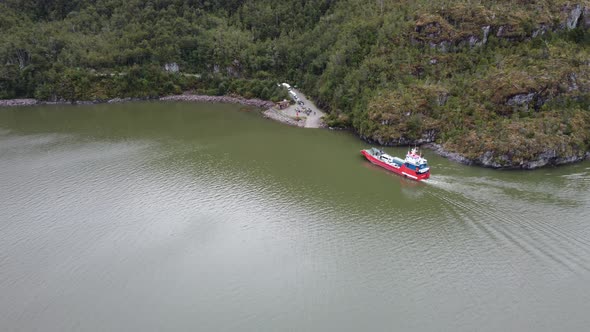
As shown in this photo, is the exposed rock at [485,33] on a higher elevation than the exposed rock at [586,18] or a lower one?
lower

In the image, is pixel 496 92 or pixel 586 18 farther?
pixel 586 18

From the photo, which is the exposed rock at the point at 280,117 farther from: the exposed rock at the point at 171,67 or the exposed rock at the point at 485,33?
the exposed rock at the point at 485,33

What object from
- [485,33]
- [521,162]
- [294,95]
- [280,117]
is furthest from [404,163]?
[294,95]

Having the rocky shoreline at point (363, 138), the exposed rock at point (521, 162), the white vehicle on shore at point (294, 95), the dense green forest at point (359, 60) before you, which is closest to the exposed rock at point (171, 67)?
the dense green forest at point (359, 60)

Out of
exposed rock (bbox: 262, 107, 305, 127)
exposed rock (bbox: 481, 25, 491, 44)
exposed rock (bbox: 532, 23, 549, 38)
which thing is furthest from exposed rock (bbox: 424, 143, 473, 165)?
exposed rock (bbox: 532, 23, 549, 38)

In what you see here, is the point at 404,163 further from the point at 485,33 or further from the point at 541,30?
the point at 541,30
